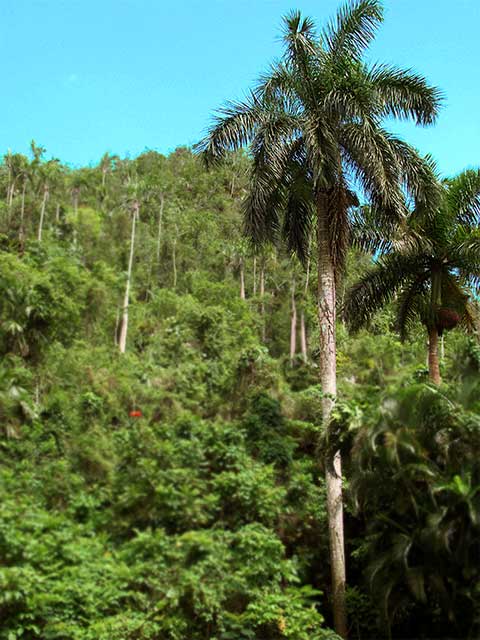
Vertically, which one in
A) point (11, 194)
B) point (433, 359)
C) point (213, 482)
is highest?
point (11, 194)

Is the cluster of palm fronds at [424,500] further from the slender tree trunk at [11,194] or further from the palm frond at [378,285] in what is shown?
the slender tree trunk at [11,194]

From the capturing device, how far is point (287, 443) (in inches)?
635

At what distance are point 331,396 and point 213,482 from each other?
10.9ft

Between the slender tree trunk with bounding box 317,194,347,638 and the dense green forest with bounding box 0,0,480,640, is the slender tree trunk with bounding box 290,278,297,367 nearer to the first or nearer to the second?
the dense green forest with bounding box 0,0,480,640

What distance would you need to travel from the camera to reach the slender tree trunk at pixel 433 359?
13651 mm

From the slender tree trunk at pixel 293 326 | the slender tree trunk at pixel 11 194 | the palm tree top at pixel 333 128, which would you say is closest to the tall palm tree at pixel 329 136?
the palm tree top at pixel 333 128

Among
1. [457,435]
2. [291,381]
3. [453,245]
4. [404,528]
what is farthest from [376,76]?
[291,381]

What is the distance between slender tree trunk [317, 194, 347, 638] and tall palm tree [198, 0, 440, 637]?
0.02 meters

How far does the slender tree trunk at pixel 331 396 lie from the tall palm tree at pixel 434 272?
1536mm

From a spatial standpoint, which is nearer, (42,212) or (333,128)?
(333,128)

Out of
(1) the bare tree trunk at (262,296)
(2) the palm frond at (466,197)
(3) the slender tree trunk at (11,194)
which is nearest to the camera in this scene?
(2) the palm frond at (466,197)

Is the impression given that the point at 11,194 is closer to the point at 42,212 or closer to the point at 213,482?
the point at 42,212

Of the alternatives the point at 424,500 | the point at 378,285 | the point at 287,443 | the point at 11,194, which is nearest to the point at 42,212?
the point at 11,194

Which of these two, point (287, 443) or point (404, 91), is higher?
point (404, 91)
